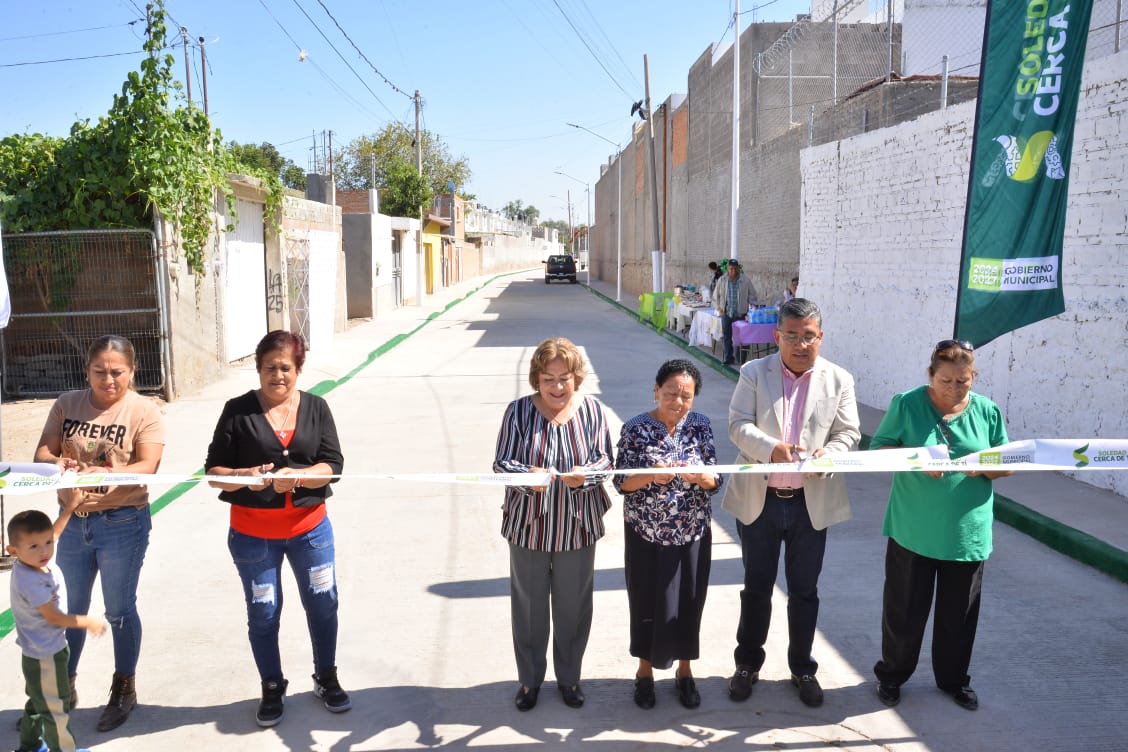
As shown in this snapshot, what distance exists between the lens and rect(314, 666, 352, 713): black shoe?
13.7 ft

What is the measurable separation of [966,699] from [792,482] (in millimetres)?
1222

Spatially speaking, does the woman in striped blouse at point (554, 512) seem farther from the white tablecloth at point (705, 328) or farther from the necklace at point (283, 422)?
the white tablecloth at point (705, 328)

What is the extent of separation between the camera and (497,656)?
4773mm

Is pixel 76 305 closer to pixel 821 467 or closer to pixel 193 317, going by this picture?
pixel 193 317

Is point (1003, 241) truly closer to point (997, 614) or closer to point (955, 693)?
point (997, 614)

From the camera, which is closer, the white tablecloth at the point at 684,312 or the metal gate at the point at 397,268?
the white tablecloth at the point at 684,312

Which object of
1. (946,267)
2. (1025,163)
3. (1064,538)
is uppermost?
(1025,163)

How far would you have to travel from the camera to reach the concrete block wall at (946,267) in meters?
7.31

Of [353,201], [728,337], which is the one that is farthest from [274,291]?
[353,201]

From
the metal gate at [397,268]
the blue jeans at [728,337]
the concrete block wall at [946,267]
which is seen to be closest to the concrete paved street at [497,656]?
the concrete block wall at [946,267]

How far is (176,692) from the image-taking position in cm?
435

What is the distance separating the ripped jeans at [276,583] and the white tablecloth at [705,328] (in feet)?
45.1

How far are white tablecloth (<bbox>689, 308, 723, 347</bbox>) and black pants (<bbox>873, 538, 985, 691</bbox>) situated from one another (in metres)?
13.2

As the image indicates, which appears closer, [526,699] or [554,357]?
[554,357]
